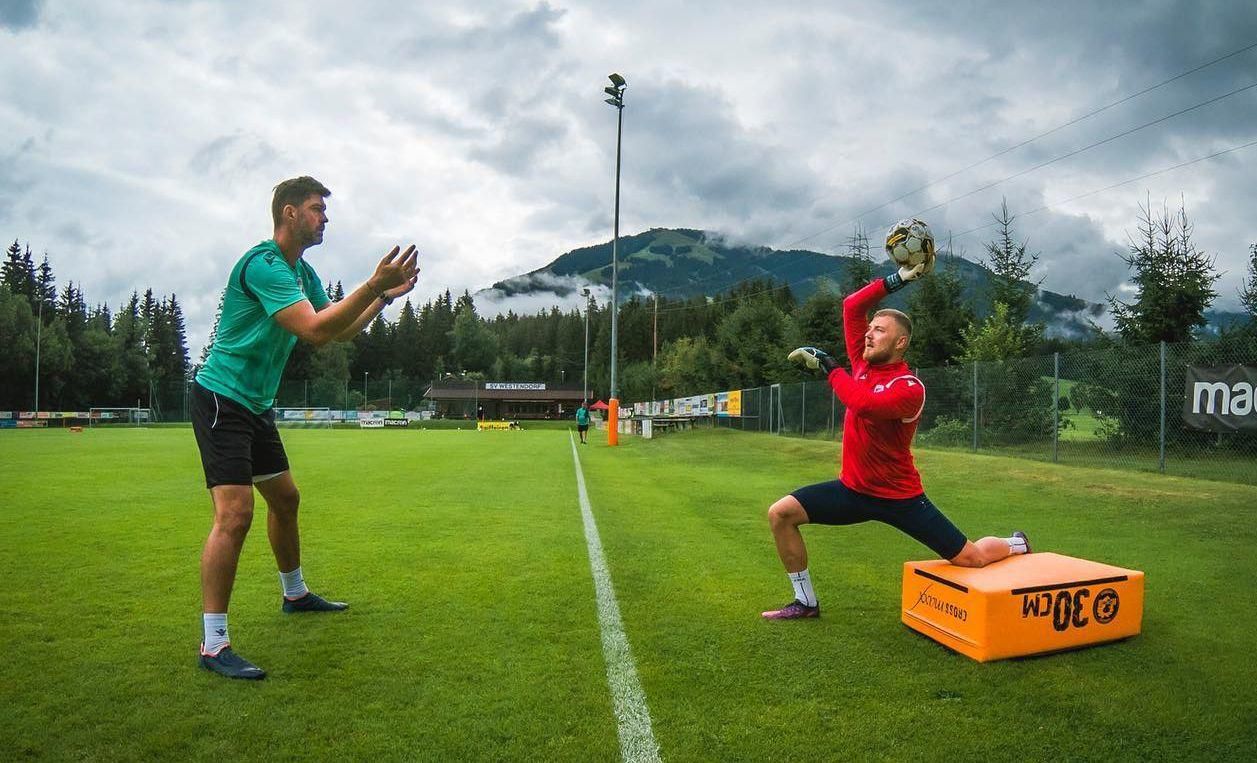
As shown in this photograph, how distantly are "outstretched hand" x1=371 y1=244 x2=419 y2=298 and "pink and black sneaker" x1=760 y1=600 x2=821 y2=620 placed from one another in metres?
2.85

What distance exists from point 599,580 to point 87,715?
3228 mm

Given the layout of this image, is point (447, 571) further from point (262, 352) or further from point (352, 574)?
point (262, 352)

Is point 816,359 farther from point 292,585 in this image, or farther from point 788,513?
point 292,585

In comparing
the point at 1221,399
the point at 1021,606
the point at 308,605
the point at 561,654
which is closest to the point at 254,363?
the point at 308,605

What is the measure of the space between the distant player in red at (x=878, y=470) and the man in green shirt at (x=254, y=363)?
249 cm

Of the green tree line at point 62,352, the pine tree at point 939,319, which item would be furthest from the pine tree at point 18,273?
the pine tree at point 939,319

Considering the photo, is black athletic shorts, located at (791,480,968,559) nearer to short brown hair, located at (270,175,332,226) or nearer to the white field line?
the white field line

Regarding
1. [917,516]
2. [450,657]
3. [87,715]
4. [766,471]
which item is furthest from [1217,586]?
[766,471]

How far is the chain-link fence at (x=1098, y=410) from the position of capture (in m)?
14.2

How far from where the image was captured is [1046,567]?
4371 mm

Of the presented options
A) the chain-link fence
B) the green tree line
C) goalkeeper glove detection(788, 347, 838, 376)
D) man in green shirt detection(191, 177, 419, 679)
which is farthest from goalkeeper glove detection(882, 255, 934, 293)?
the green tree line

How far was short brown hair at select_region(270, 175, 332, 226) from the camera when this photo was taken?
13.4 ft

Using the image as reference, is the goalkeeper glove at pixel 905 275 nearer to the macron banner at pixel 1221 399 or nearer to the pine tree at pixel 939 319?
the macron banner at pixel 1221 399

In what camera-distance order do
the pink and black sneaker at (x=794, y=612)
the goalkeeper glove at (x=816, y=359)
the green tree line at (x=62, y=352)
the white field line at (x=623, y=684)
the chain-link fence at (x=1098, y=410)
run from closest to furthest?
the white field line at (x=623, y=684)
the goalkeeper glove at (x=816, y=359)
the pink and black sneaker at (x=794, y=612)
the chain-link fence at (x=1098, y=410)
the green tree line at (x=62, y=352)
